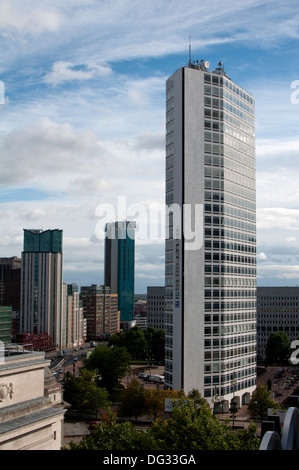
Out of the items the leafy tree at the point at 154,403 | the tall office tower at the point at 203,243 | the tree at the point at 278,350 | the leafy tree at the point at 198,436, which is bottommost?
the tree at the point at 278,350

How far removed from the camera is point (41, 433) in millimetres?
41312

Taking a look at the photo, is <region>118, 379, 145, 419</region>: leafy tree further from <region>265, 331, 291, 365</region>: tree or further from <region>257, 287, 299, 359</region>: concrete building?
<region>257, 287, 299, 359</region>: concrete building

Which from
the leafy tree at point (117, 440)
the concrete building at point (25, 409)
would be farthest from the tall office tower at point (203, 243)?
the leafy tree at point (117, 440)

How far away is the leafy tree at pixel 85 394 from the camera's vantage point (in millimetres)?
74562

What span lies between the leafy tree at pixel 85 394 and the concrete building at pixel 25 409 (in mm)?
30499

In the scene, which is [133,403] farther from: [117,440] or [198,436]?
[117,440]

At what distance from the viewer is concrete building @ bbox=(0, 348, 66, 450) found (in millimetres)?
37812

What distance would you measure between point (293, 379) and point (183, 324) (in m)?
56.2

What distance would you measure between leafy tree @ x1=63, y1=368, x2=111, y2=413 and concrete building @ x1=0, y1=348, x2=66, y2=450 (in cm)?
3050

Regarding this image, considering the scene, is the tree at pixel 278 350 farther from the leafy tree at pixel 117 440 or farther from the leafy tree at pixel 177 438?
the leafy tree at pixel 117 440

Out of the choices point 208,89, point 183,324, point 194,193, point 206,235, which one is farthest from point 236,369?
point 208,89

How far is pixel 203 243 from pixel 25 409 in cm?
4999

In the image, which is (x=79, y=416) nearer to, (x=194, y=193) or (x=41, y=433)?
(x=41, y=433)

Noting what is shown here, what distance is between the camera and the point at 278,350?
14838 centimetres
